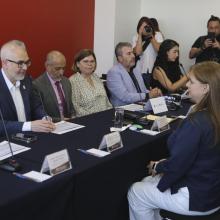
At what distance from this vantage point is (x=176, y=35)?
5773mm

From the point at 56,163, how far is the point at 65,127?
0.72 m

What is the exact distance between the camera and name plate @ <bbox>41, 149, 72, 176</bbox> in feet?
5.37

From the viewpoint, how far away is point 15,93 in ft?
8.32

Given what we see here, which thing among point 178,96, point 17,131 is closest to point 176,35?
point 178,96

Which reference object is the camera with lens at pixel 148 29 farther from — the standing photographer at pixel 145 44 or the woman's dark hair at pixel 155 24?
the woman's dark hair at pixel 155 24

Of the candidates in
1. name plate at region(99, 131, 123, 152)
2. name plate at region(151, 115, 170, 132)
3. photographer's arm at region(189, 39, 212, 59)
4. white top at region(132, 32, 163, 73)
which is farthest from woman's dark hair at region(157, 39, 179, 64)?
name plate at region(99, 131, 123, 152)

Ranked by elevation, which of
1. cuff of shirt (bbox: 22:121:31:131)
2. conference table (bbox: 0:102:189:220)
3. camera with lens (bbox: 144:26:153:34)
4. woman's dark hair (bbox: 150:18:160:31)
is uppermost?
woman's dark hair (bbox: 150:18:160:31)

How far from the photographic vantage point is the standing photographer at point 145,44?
17.1 ft

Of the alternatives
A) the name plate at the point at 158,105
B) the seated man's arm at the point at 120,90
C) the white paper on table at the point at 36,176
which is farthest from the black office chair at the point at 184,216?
the seated man's arm at the point at 120,90

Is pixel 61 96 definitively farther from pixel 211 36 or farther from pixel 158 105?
pixel 211 36

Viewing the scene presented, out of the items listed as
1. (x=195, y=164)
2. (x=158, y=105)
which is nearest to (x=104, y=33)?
(x=158, y=105)

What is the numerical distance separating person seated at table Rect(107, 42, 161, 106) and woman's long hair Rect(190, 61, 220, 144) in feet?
5.42

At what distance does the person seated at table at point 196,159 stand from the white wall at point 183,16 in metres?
3.86

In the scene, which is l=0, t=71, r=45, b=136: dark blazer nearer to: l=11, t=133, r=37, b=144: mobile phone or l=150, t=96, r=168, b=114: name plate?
l=11, t=133, r=37, b=144: mobile phone
